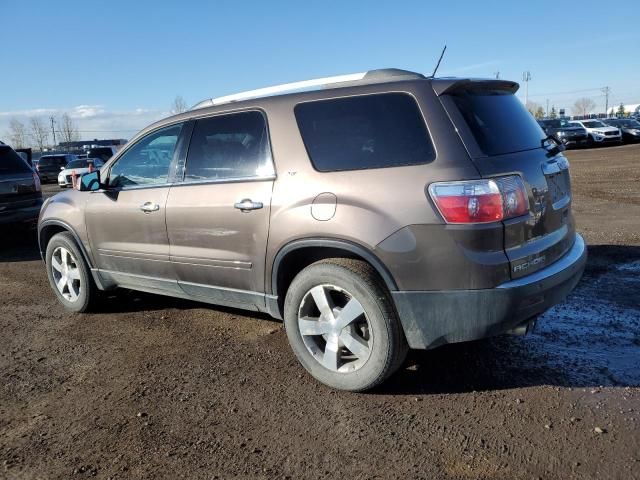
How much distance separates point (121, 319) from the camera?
5.16 metres

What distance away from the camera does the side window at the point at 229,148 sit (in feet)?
12.5

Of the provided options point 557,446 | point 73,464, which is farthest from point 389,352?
point 73,464

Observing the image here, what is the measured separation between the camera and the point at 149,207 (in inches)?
175

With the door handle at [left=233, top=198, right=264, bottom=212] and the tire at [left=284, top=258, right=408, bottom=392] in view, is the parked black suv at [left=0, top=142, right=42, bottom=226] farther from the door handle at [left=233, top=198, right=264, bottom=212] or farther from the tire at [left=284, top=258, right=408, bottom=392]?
the tire at [left=284, top=258, right=408, bottom=392]

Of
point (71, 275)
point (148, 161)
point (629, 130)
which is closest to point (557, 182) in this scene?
point (148, 161)

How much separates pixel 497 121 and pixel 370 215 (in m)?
1.03

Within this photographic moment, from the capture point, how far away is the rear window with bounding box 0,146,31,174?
28.7 feet

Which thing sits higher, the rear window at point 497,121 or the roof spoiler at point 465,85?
the roof spoiler at point 465,85

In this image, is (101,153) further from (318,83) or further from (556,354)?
(556,354)

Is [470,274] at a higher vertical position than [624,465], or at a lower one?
higher

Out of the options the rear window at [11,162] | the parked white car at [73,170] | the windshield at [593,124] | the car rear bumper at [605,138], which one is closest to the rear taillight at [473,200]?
the rear window at [11,162]

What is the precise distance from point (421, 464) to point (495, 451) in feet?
1.31

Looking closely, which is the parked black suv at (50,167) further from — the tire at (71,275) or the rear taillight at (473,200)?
the rear taillight at (473,200)

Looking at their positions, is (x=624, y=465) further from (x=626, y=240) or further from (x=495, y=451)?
(x=626, y=240)
